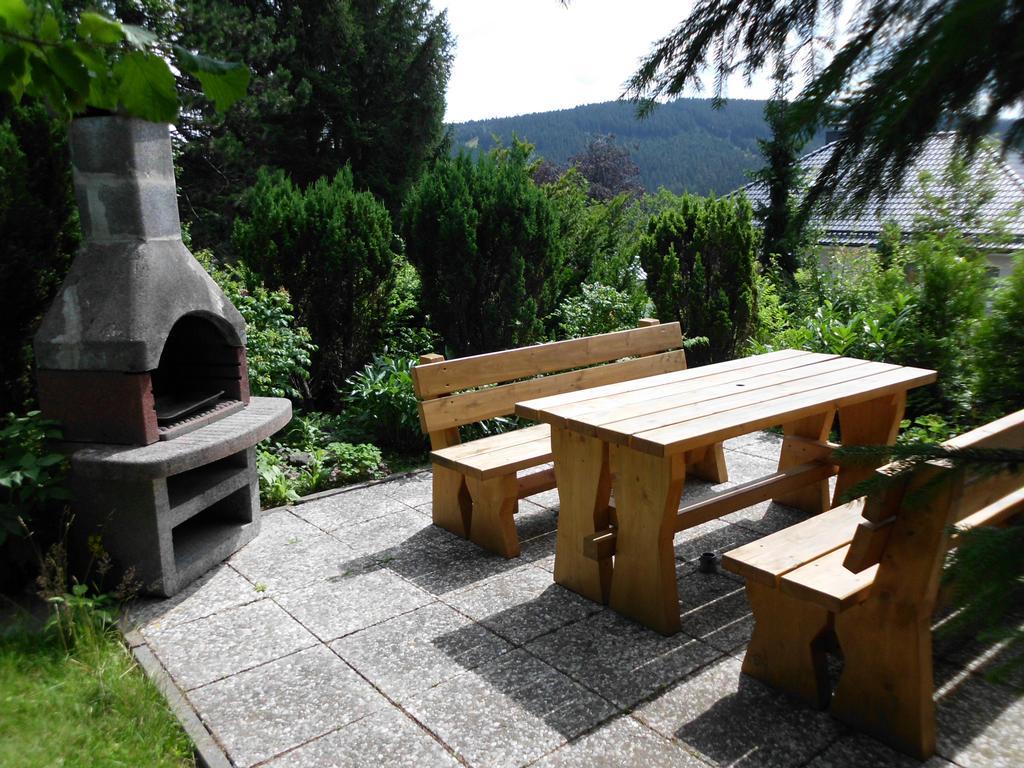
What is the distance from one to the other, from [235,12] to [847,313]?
18.0m

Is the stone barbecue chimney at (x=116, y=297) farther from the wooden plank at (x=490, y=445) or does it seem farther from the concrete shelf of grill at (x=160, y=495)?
the wooden plank at (x=490, y=445)

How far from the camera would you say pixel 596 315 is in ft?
25.4

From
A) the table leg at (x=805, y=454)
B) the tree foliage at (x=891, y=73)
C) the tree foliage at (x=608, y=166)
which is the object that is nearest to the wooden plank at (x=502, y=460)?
the table leg at (x=805, y=454)

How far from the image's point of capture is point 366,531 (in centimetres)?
462

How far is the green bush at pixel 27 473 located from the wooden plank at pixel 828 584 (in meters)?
3.13

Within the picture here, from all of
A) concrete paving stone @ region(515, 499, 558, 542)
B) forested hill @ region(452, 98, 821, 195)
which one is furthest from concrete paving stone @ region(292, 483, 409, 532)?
forested hill @ region(452, 98, 821, 195)

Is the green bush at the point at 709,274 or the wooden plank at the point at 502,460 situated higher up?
the green bush at the point at 709,274

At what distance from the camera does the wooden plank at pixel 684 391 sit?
3553mm

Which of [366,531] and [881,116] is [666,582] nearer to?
[366,531]

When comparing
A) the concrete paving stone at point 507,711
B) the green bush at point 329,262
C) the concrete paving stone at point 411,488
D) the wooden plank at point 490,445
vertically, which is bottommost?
the concrete paving stone at point 411,488

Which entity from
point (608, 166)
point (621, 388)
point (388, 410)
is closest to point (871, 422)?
point (621, 388)

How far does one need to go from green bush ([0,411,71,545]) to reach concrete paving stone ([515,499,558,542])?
7.70 feet

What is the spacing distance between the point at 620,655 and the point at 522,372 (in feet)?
6.29

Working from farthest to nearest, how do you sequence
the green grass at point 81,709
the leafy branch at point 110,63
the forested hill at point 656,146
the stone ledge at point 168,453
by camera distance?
the forested hill at point 656,146, the stone ledge at point 168,453, the green grass at point 81,709, the leafy branch at point 110,63
